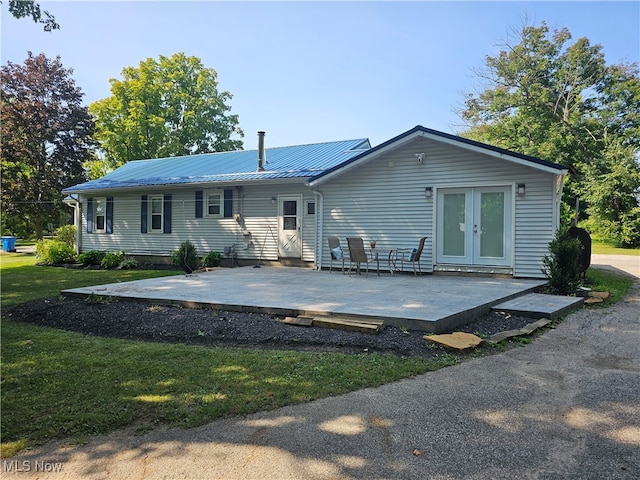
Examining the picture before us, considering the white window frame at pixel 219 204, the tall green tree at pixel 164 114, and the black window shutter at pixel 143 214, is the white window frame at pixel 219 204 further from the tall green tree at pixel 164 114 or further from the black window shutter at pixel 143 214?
the tall green tree at pixel 164 114

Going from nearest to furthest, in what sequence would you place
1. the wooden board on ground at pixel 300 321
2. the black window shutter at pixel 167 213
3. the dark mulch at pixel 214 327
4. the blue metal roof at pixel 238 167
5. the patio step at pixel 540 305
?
the dark mulch at pixel 214 327 → the wooden board on ground at pixel 300 321 → the patio step at pixel 540 305 → the blue metal roof at pixel 238 167 → the black window shutter at pixel 167 213

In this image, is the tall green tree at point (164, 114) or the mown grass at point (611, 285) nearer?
the mown grass at point (611, 285)

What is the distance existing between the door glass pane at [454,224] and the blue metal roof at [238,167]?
4117mm

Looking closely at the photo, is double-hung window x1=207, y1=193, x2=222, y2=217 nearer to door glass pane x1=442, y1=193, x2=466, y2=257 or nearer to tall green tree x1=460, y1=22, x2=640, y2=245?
door glass pane x1=442, y1=193, x2=466, y2=257

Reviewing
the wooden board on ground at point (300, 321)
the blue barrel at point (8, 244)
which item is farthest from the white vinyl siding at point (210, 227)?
the blue barrel at point (8, 244)

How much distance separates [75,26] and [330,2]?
19.7 ft

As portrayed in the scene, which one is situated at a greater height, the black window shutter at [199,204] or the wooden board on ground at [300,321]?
the black window shutter at [199,204]

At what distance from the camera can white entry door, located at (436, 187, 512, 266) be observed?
9.79 meters

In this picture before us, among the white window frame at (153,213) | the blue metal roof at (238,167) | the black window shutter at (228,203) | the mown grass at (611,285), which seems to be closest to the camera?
the mown grass at (611,285)

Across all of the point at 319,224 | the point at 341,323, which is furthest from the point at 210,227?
the point at 341,323

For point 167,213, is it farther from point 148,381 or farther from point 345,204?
point 148,381

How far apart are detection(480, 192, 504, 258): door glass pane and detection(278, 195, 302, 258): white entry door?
5.44 metres

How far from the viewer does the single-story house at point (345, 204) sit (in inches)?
378

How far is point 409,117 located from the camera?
25125 mm
